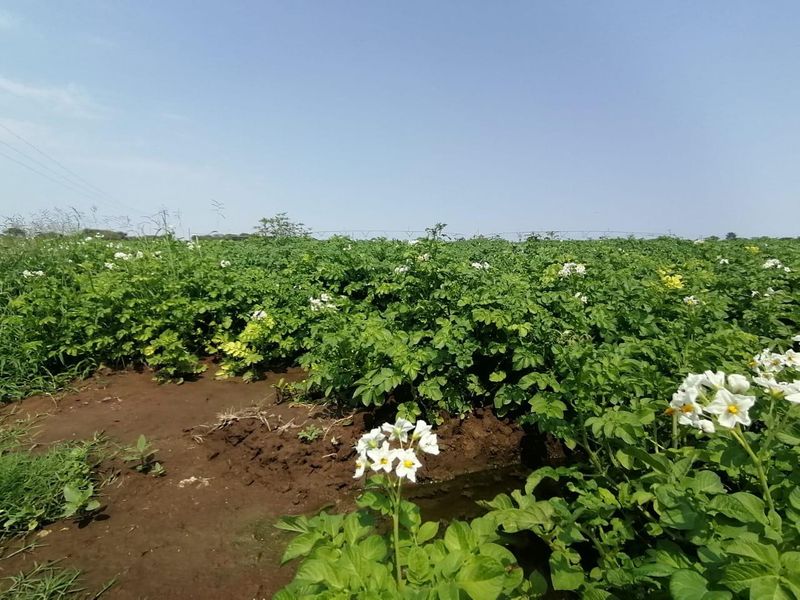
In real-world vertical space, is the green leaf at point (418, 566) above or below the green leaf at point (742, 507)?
below

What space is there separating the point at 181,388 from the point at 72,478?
5.34ft

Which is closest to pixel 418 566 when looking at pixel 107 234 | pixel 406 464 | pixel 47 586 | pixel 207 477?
pixel 406 464

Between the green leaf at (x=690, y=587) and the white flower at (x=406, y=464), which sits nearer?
the green leaf at (x=690, y=587)

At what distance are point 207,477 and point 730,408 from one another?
3114 millimetres

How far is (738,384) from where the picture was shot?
4.73 ft

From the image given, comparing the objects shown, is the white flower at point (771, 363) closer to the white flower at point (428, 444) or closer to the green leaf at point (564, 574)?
the green leaf at point (564, 574)

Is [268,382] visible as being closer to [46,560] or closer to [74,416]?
[74,416]

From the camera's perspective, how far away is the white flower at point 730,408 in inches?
53.7

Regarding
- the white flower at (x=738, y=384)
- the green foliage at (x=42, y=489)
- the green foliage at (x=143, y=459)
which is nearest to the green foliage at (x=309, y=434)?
the green foliage at (x=143, y=459)

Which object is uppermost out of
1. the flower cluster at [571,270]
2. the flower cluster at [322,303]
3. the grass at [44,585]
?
the flower cluster at [571,270]

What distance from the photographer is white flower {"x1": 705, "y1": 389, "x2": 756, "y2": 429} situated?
4.48ft

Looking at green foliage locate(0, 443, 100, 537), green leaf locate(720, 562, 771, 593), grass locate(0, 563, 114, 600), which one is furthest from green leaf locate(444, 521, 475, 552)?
green foliage locate(0, 443, 100, 537)

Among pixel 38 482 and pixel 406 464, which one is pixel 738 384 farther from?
pixel 38 482

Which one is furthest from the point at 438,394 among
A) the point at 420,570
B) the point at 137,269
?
the point at 137,269
